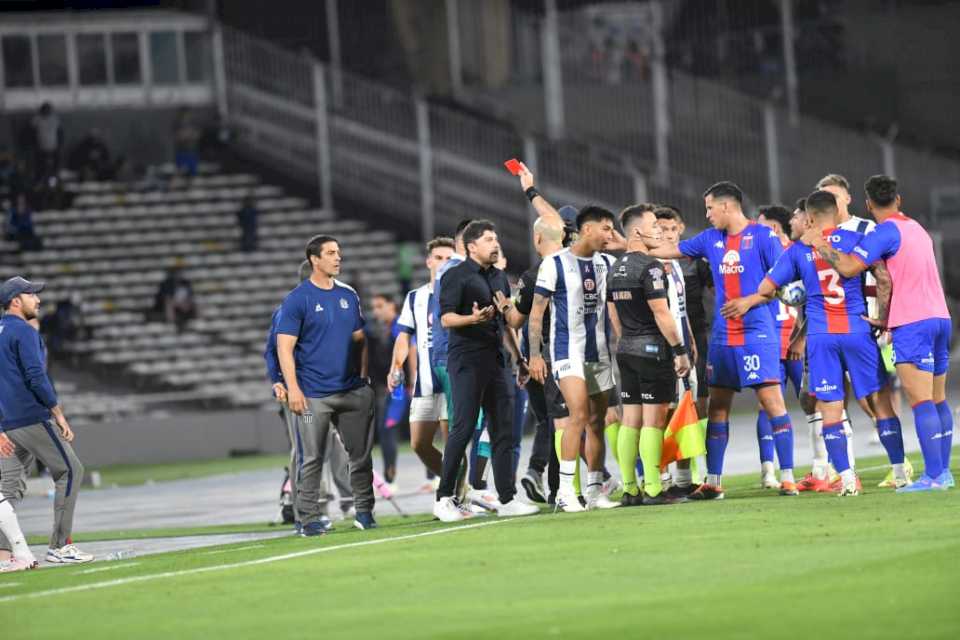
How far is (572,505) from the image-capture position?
13.8 meters

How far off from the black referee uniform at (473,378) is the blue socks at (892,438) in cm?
280

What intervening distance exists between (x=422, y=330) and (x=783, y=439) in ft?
10.7

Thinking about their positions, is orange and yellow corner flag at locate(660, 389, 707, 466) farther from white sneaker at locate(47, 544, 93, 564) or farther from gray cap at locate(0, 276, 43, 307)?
gray cap at locate(0, 276, 43, 307)

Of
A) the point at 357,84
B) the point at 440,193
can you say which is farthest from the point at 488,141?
the point at 357,84

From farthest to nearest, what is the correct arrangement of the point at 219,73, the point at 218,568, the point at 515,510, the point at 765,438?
the point at 219,73
the point at 765,438
the point at 515,510
the point at 218,568

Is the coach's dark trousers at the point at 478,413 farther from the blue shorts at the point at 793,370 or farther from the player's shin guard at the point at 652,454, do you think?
the blue shorts at the point at 793,370

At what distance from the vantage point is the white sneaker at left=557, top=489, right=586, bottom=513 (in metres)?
13.8

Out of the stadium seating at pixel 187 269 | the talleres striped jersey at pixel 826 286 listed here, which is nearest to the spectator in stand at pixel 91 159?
the stadium seating at pixel 187 269

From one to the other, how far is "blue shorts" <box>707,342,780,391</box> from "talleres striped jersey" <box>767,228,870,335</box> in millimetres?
468

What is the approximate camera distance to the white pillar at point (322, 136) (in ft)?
128

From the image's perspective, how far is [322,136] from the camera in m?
39.1

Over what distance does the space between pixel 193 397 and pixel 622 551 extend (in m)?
21.7

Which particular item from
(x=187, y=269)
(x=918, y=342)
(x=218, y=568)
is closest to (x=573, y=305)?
(x=918, y=342)

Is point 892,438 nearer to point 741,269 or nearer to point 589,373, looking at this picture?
point 741,269
